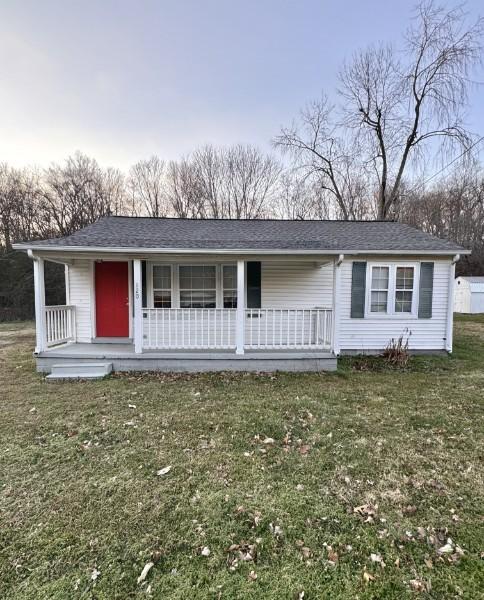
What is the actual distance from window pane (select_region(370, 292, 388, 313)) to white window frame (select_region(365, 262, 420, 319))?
87 mm

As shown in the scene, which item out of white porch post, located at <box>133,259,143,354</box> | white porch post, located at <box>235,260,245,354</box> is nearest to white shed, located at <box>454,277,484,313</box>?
white porch post, located at <box>235,260,245,354</box>

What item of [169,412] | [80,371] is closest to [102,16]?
[80,371]

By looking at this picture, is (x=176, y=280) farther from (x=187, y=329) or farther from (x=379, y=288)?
(x=379, y=288)

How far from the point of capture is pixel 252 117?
53.0 ft

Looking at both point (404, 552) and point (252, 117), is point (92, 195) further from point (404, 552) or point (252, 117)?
point (404, 552)

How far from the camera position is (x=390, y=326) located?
26.8ft

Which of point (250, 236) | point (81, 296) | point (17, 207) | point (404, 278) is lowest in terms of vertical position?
point (81, 296)

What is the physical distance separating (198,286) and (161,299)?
991 millimetres

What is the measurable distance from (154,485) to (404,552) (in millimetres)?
2053

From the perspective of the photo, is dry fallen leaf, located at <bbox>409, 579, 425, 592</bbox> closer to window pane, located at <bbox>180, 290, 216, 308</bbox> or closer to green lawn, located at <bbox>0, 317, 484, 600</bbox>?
green lawn, located at <bbox>0, 317, 484, 600</bbox>

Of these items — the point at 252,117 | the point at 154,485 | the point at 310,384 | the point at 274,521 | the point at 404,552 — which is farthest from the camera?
the point at 252,117

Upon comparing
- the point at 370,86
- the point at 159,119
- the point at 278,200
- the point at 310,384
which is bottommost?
the point at 310,384

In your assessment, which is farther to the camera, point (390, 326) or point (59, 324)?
point (390, 326)

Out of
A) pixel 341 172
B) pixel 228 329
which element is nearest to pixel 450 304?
pixel 228 329
